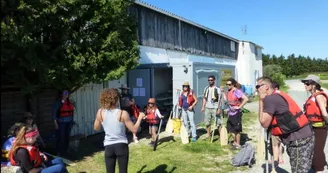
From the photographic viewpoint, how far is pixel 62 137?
287 inches

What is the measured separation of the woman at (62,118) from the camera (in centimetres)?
716

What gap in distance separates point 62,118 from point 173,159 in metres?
2.77

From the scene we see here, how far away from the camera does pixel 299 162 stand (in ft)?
13.5

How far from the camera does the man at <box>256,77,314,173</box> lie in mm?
3988

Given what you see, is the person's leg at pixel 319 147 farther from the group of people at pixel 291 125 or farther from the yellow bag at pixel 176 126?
the yellow bag at pixel 176 126

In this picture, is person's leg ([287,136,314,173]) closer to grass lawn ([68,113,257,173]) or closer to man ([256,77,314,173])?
man ([256,77,314,173])

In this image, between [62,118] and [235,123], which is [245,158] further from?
[62,118]

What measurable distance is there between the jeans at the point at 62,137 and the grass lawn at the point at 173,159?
1.85 feet

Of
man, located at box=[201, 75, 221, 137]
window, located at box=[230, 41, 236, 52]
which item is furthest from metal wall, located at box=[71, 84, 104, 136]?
window, located at box=[230, 41, 236, 52]

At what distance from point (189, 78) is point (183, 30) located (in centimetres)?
729

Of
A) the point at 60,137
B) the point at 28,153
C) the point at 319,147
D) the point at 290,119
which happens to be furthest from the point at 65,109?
the point at 319,147

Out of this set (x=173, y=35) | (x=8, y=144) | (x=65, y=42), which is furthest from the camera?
(x=173, y=35)

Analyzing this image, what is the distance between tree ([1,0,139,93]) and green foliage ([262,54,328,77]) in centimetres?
7102

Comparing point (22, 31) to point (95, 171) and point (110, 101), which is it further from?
point (95, 171)
